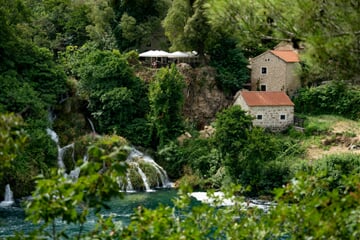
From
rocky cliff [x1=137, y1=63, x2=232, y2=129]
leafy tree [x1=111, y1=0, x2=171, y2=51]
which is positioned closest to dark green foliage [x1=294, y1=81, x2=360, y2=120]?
rocky cliff [x1=137, y1=63, x2=232, y2=129]

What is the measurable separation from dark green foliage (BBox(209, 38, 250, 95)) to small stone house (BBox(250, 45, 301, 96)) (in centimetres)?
86

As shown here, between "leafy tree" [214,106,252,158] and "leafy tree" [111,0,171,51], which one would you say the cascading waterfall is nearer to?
"leafy tree" [214,106,252,158]

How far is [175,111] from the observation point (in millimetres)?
31875

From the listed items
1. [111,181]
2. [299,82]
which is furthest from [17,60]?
[111,181]

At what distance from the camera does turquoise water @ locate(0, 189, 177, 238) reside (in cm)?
2194

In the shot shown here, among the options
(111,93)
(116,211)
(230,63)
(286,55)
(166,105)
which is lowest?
(116,211)

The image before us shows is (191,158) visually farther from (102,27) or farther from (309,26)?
(309,26)

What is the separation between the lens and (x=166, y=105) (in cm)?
3130

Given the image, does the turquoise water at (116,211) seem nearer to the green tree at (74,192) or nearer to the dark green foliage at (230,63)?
the dark green foliage at (230,63)

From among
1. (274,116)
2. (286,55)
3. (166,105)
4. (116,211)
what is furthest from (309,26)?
(286,55)

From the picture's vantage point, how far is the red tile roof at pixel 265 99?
3409 centimetres

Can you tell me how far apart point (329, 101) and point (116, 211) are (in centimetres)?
1615

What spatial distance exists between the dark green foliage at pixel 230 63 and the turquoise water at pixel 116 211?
30.4 feet

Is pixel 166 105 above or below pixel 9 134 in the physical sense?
above
